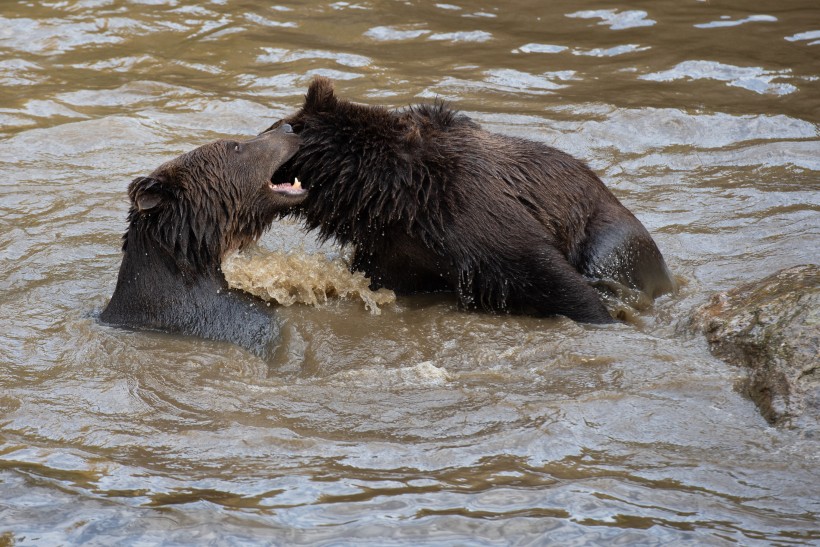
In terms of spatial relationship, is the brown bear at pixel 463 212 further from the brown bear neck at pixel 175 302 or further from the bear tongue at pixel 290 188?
the brown bear neck at pixel 175 302

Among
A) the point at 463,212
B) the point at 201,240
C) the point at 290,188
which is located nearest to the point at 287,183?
the point at 290,188

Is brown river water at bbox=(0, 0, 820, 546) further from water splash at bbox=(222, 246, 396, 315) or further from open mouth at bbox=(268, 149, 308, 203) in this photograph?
open mouth at bbox=(268, 149, 308, 203)

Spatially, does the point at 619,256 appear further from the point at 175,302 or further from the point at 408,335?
the point at 175,302

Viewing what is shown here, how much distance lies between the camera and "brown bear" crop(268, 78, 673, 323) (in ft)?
22.9

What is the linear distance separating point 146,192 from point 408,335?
1997 millimetres

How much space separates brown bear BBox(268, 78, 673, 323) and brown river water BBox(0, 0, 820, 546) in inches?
11.0

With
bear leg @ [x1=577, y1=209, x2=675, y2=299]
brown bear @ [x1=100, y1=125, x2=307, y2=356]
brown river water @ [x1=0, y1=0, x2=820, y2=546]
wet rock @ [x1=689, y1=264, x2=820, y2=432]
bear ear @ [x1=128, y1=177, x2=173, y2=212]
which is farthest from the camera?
bear leg @ [x1=577, y1=209, x2=675, y2=299]

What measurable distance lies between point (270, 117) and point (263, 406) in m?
5.70

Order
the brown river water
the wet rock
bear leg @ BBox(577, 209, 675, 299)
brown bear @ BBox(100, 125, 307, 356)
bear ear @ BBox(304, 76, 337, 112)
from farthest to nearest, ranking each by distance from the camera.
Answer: bear leg @ BBox(577, 209, 675, 299) → bear ear @ BBox(304, 76, 337, 112) → brown bear @ BBox(100, 125, 307, 356) → the wet rock → the brown river water

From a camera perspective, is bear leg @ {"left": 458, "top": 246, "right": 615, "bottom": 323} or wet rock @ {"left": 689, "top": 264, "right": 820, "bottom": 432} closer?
wet rock @ {"left": 689, "top": 264, "right": 820, "bottom": 432}

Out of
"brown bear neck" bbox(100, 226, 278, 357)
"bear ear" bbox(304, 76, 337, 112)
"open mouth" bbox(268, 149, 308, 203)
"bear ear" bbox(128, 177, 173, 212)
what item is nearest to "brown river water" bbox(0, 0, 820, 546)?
"brown bear neck" bbox(100, 226, 278, 357)

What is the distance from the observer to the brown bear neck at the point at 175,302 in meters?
6.96

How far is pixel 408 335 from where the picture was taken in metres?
7.00

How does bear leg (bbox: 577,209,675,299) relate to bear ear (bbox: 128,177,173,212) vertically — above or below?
below
